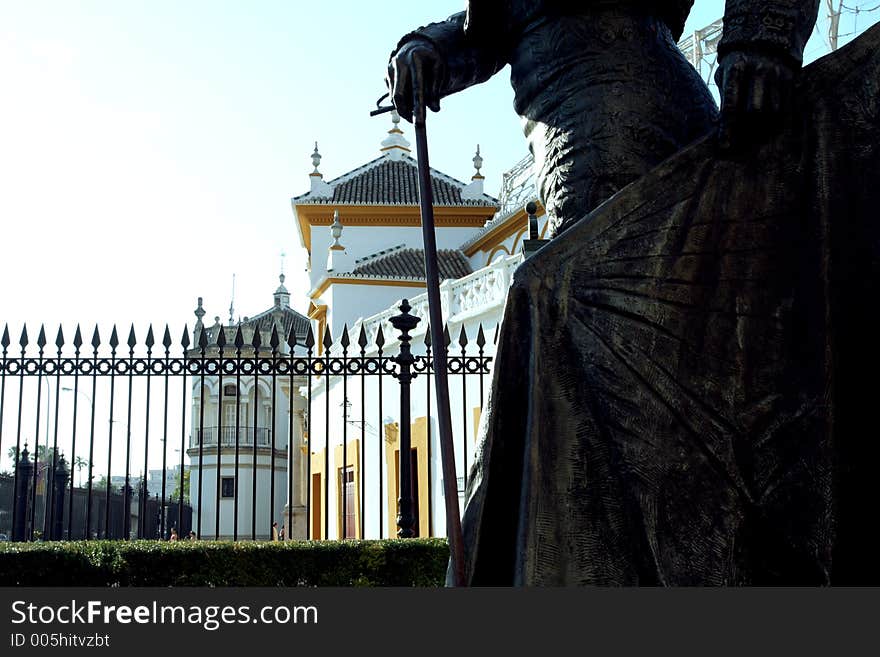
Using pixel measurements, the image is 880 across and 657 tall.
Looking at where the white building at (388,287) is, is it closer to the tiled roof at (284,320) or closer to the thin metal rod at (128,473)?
the thin metal rod at (128,473)

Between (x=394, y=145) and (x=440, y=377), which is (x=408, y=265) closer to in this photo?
(x=394, y=145)

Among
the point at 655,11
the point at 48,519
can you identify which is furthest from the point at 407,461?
the point at 655,11

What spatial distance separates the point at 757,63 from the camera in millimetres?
1729

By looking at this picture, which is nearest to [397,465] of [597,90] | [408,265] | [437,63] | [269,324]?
[408,265]

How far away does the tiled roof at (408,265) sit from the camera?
25984 millimetres

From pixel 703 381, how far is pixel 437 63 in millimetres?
1086

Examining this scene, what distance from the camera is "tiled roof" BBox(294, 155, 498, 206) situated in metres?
30.3

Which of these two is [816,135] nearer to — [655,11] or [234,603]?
[655,11]

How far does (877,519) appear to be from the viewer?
1628 mm

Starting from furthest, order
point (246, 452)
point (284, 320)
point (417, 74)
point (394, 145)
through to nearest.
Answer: point (284, 320)
point (246, 452)
point (394, 145)
point (417, 74)

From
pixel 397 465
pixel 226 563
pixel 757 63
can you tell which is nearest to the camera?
pixel 757 63

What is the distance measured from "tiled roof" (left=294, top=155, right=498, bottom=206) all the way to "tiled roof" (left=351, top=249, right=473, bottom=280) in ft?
8.08

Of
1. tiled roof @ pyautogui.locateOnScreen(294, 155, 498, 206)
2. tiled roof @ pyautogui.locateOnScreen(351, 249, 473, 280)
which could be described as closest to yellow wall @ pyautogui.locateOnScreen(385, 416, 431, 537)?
tiled roof @ pyautogui.locateOnScreen(351, 249, 473, 280)

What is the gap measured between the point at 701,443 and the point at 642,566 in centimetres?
23
